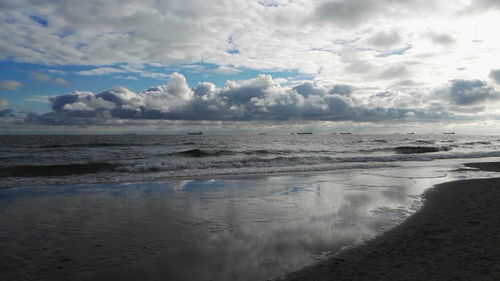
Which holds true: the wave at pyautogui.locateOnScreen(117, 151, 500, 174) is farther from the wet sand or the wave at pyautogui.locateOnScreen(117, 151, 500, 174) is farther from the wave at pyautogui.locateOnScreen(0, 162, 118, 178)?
the wet sand

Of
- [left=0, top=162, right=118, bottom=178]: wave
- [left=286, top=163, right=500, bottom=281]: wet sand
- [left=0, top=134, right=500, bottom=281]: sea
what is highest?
[left=286, top=163, right=500, bottom=281]: wet sand

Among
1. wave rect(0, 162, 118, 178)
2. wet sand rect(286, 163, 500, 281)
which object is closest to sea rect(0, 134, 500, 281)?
wet sand rect(286, 163, 500, 281)

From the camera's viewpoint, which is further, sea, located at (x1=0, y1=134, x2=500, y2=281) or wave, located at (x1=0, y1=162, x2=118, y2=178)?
wave, located at (x1=0, y1=162, x2=118, y2=178)

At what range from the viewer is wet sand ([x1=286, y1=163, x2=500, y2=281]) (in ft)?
16.7

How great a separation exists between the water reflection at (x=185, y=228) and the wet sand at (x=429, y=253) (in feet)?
1.65

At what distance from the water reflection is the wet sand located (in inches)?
19.8

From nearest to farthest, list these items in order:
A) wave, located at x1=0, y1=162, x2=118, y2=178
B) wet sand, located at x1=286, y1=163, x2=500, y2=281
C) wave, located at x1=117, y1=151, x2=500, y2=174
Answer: wet sand, located at x1=286, y1=163, x2=500, y2=281
wave, located at x1=0, y1=162, x2=118, y2=178
wave, located at x1=117, y1=151, x2=500, y2=174

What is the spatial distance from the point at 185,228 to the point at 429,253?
18.6 ft

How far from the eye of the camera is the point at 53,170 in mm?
23250

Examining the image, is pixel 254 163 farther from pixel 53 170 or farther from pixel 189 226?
pixel 189 226

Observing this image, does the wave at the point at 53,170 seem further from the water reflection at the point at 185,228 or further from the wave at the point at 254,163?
the water reflection at the point at 185,228

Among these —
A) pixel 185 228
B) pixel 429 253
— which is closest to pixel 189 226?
pixel 185 228

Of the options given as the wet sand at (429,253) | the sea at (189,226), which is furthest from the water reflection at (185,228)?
the wet sand at (429,253)

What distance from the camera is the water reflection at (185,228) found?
572 cm
